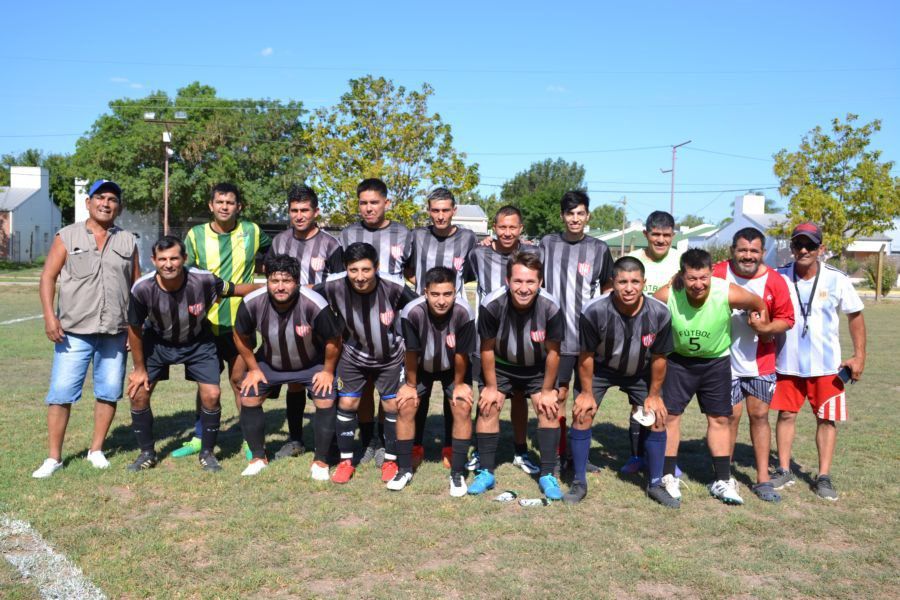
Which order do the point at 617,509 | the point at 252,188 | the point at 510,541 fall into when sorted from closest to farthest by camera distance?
the point at 510,541, the point at 617,509, the point at 252,188

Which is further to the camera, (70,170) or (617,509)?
(70,170)

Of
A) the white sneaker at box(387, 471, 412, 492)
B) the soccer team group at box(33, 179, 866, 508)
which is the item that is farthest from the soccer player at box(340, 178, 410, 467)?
the white sneaker at box(387, 471, 412, 492)

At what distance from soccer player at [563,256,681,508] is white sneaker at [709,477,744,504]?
343 millimetres

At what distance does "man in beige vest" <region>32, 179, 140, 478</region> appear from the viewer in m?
5.30

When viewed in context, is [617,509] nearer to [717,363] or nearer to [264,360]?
[717,363]

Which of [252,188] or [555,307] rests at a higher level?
[252,188]

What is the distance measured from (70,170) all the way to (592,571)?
132 feet

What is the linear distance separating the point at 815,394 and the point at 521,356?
2242mm

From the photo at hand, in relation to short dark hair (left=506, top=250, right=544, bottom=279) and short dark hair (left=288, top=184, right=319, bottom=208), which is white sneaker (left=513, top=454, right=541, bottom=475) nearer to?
short dark hair (left=506, top=250, right=544, bottom=279)

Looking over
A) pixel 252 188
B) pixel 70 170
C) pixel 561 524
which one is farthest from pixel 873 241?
pixel 561 524

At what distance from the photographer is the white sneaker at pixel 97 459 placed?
5.43m

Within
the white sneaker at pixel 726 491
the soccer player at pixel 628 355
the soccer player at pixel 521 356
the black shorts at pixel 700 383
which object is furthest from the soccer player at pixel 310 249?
the white sneaker at pixel 726 491

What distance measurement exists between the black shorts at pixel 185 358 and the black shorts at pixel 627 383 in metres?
2.98

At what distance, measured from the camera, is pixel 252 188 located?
36.9m
